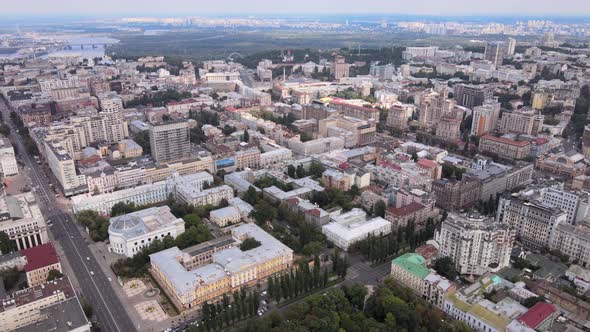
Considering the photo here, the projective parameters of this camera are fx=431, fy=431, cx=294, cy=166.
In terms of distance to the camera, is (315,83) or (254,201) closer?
(254,201)

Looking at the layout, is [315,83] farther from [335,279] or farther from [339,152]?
[335,279]

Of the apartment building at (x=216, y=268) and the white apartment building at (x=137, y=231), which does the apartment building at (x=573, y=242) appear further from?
the white apartment building at (x=137, y=231)

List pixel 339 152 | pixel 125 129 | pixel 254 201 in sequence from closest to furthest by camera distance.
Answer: pixel 254 201 → pixel 339 152 → pixel 125 129

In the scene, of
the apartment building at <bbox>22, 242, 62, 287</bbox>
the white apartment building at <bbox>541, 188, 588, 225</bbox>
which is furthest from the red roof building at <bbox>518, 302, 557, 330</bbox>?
the apartment building at <bbox>22, 242, 62, 287</bbox>

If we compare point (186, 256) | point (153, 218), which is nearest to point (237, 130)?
point (153, 218)

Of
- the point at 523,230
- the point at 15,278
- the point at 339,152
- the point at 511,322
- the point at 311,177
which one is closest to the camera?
the point at 511,322

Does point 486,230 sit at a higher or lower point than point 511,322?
higher

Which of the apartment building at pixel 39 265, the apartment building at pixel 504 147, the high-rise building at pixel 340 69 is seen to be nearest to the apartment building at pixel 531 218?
the apartment building at pixel 504 147
